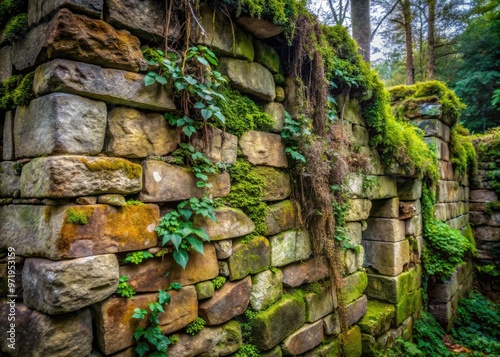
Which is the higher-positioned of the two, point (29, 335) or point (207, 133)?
point (207, 133)

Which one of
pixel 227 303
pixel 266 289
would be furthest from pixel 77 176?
pixel 266 289

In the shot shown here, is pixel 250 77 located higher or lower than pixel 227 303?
higher

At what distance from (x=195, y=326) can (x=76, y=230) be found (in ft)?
2.63

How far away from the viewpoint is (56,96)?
120 centimetres

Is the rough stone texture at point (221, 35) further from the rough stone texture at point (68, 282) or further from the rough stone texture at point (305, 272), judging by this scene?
the rough stone texture at point (305, 272)

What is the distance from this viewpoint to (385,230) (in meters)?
3.55

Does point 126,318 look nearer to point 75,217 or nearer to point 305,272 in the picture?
point 75,217

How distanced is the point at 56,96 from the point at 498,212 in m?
7.83

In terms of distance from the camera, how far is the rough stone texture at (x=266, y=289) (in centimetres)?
189

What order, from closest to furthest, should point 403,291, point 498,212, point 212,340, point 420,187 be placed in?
point 212,340
point 403,291
point 420,187
point 498,212

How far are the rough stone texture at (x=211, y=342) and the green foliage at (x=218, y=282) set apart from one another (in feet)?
0.74

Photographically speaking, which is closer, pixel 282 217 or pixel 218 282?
pixel 218 282

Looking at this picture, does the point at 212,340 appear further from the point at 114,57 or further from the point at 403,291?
the point at 403,291

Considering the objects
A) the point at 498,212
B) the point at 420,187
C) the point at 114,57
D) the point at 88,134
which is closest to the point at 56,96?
the point at 88,134
